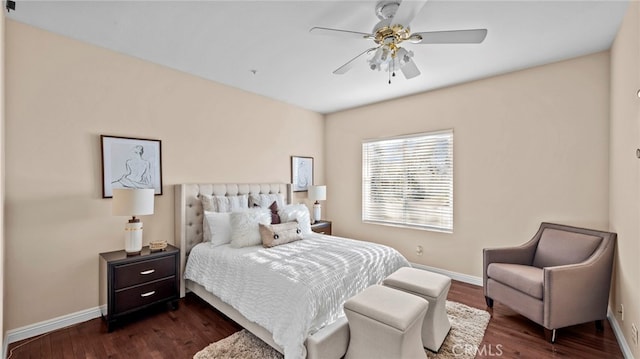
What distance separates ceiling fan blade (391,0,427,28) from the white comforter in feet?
6.31

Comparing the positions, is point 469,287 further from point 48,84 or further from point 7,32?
point 7,32

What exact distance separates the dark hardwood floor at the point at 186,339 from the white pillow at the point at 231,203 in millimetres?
1167

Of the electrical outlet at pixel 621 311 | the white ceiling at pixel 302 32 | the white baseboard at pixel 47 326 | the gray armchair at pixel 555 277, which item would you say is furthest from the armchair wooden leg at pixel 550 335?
the white baseboard at pixel 47 326

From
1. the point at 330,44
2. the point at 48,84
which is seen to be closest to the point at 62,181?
the point at 48,84

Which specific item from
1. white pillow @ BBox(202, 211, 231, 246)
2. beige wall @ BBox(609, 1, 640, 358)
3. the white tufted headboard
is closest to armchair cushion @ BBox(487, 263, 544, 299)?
beige wall @ BBox(609, 1, 640, 358)

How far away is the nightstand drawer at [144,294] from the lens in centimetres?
256

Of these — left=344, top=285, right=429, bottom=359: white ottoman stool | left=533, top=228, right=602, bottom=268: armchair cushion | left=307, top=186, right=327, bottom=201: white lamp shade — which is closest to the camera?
left=344, top=285, right=429, bottom=359: white ottoman stool

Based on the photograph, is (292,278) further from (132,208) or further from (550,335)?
(550,335)

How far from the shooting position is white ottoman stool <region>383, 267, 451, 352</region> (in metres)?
2.24

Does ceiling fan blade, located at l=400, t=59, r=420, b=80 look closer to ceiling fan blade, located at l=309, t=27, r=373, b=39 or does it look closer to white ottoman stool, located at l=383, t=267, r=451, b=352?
ceiling fan blade, located at l=309, t=27, r=373, b=39

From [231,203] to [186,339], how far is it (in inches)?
61.7

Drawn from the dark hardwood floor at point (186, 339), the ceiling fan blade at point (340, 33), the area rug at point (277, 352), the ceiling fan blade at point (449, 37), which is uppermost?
the ceiling fan blade at point (340, 33)

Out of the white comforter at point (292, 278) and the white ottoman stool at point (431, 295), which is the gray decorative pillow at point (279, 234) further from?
the white ottoman stool at point (431, 295)

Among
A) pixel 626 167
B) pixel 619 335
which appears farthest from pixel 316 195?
pixel 619 335
